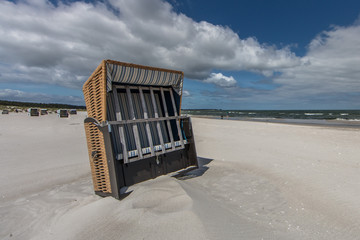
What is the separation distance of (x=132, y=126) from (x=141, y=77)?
1.42 meters

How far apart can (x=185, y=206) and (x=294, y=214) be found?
7.74ft

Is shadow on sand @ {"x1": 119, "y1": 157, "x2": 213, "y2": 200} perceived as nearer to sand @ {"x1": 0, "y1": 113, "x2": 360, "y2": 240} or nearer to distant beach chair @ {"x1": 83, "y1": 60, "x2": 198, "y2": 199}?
sand @ {"x1": 0, "y1": 113, "x2": 360, "y2": 240}

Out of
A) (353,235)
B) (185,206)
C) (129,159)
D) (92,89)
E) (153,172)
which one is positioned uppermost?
(92,89)

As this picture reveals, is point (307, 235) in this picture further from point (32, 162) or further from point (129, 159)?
point (32, 162)

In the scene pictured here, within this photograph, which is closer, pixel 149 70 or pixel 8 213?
pixel 8 213

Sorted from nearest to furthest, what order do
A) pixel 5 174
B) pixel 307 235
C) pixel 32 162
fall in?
pixel 307 235
pixel 5 174
pixel 32 162

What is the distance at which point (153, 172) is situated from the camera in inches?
221

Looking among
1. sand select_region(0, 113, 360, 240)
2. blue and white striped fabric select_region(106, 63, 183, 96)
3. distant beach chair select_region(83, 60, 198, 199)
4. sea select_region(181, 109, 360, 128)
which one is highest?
blue and white striped fabric select_region(106, 63, 183, 96)

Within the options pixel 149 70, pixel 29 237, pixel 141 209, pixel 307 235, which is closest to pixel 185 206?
pixel 141 209

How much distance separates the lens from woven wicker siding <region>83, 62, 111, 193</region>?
179 inches

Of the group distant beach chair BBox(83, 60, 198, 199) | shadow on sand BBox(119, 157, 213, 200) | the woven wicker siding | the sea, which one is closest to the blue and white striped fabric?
distant beach chair BBox(83, 60, 198, 199)

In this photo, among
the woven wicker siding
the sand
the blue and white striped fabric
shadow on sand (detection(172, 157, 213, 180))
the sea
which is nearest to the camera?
the sand

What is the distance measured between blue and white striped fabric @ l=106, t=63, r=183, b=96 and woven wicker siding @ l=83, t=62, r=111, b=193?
25cm

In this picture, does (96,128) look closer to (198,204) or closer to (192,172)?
(198,204)
